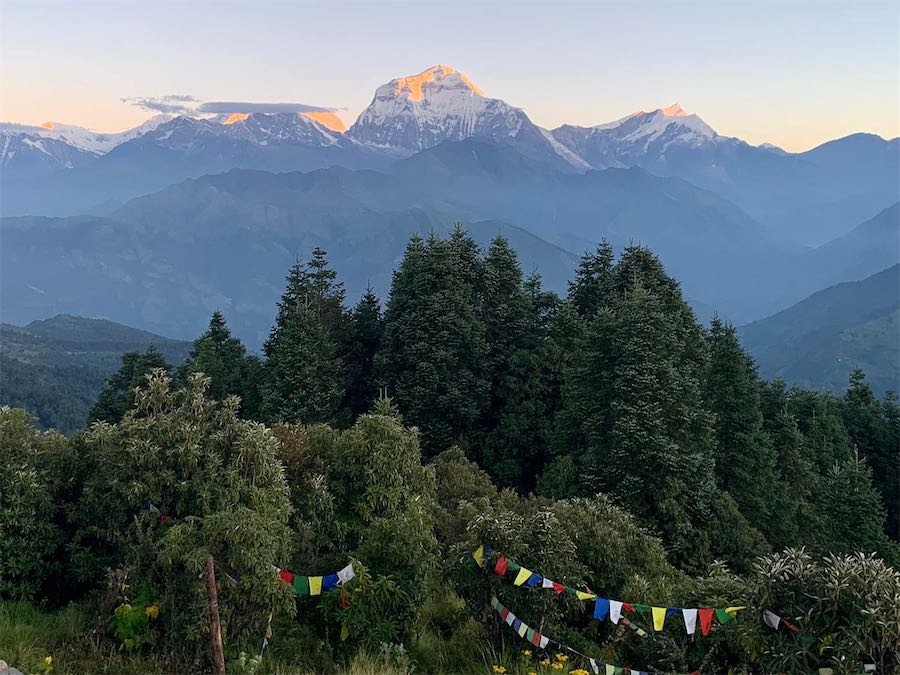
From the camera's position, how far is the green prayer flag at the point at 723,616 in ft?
35.3

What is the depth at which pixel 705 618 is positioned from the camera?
35.9 feet

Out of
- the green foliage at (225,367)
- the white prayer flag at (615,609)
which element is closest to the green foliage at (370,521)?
the white prayer flag at (615,609)

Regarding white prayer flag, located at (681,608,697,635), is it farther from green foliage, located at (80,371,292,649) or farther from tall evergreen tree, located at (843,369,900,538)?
tall evergreen tree, located at (843,369,900,538)

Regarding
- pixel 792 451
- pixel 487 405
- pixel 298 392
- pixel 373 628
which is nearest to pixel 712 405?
pixel 792 451

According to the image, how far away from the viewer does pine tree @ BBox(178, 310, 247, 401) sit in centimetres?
4388

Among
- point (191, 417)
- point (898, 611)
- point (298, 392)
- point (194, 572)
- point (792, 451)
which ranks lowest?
point (792, 451)

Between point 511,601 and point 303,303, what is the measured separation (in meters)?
34.3

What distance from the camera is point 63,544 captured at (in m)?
13.5

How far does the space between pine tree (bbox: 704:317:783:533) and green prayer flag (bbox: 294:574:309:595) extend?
27.7 m

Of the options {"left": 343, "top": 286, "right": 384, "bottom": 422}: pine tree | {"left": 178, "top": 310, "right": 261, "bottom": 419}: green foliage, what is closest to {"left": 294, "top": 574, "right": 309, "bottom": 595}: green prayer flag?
{"left": 343, "top": 286, "right": 384, "bottom": 422}: pine tree

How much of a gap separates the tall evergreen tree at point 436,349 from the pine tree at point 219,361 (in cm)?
1172

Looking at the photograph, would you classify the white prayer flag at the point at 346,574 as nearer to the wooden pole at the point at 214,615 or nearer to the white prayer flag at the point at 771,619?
the wooden pole at the point at 214,615

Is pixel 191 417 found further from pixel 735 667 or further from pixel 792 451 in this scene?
pixel 792 451

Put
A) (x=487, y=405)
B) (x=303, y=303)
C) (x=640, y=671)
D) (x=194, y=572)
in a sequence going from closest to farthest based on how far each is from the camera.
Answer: (x=194, y=572) → (x=640, y=671) → (x=487, y=405) → (x=303, y=303)
